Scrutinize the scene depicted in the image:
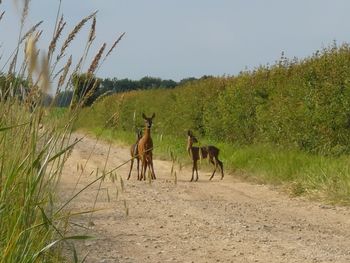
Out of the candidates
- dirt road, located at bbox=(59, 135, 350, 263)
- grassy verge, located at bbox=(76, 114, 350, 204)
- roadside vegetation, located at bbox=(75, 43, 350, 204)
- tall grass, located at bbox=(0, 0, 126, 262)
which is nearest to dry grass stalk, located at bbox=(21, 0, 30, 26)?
tall grass, located at bbox=(0, 0, 126, 262)

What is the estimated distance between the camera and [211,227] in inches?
300

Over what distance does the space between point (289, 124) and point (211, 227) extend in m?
6.67

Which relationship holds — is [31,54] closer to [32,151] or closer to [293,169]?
[32,151]

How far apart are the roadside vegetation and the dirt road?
0.73 metres

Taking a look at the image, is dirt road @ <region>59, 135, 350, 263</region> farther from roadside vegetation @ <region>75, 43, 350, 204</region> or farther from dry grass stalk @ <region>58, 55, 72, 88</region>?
dry grass stalk @ <region>58, 55, 72, 88</region>

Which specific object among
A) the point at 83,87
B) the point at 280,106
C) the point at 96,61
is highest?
the point at 280,106

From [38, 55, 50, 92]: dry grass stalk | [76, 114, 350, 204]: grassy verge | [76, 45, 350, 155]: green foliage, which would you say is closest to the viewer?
[38, 55, 50, 92]: dry grass stalk

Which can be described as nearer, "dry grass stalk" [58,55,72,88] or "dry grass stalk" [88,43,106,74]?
"dry grass stalk" [88,43,106,74]

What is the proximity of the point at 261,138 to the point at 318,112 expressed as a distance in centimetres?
308

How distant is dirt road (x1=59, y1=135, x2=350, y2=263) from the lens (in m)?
6.16

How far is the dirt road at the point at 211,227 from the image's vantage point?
6.16 m

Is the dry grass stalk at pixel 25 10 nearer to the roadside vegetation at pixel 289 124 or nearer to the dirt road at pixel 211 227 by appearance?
the dirt road at pixel 211 227

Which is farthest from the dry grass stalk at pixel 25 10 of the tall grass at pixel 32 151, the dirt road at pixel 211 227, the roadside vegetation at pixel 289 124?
the roadside vegetation at pixel 289 124

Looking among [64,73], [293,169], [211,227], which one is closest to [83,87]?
[64,73]
